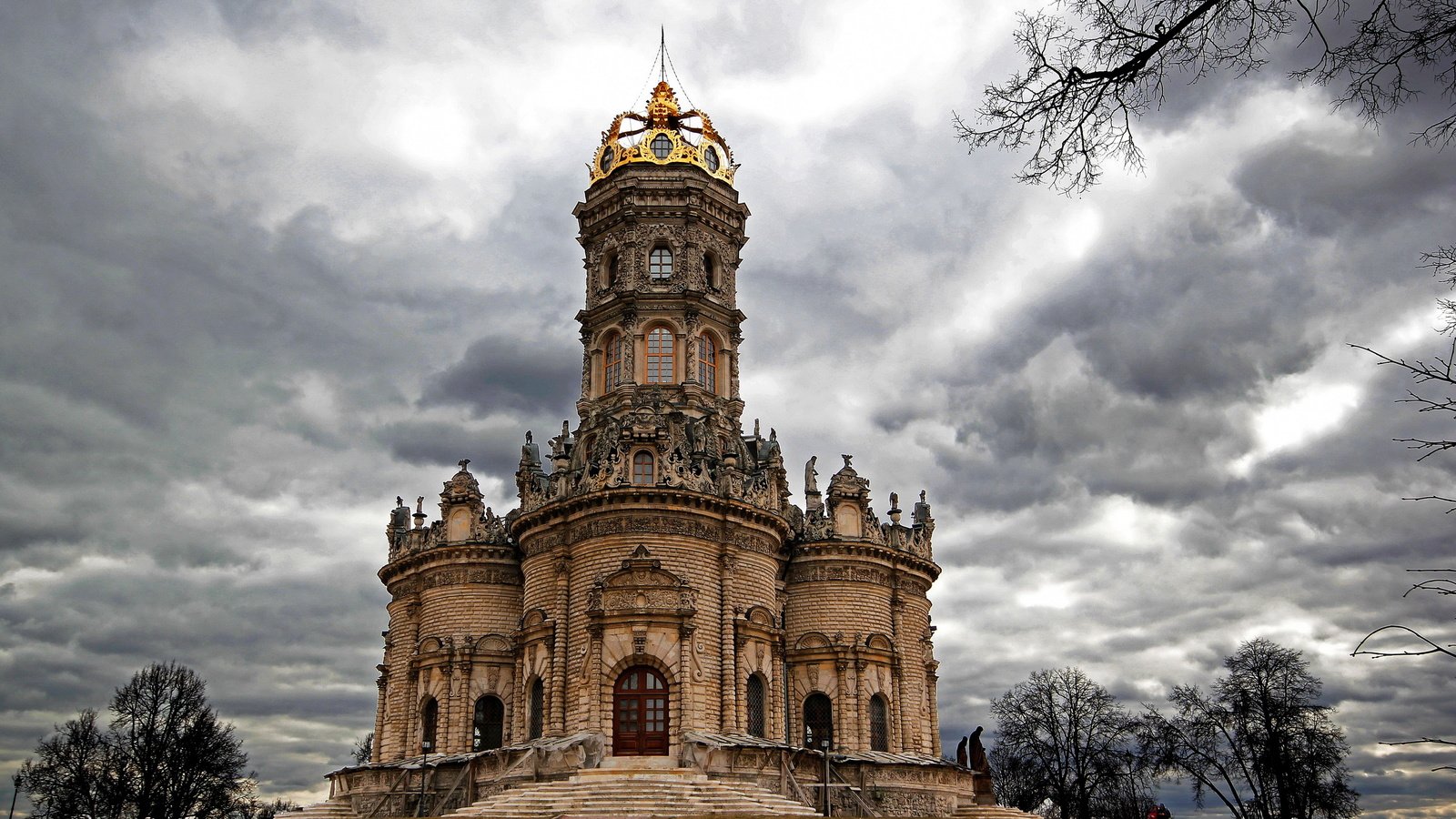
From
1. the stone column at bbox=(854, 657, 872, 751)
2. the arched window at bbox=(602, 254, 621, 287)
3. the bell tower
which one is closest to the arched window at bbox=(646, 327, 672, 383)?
the bell tower

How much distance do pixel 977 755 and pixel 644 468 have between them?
1955cm

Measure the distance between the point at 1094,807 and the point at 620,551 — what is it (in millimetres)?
36717

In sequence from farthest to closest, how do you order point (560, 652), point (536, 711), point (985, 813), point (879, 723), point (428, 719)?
point (985, 813), point (428, 719), point (879, 723), point (536, 711), point (560, 652)

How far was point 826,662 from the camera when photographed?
42969 mm

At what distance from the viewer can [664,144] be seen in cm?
4975

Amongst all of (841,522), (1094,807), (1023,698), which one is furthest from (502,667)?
(1094,807)

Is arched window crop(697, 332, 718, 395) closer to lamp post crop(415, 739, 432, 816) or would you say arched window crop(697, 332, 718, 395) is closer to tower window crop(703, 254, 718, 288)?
tower window crop(703, 254, 718, 288)

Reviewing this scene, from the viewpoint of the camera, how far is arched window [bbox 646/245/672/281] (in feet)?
158

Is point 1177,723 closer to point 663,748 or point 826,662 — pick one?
point 826,662

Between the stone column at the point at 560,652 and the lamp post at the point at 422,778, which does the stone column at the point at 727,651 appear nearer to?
the stone column at the point at 560,652

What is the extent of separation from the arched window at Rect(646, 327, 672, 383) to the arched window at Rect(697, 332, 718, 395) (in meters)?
1.20

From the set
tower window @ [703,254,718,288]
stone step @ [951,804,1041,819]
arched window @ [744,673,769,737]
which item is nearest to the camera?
arched window @ [744,673,769,737]

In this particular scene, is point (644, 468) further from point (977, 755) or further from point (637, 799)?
point (977, 755)

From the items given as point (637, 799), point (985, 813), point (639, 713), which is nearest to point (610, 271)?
point (639, 713)
